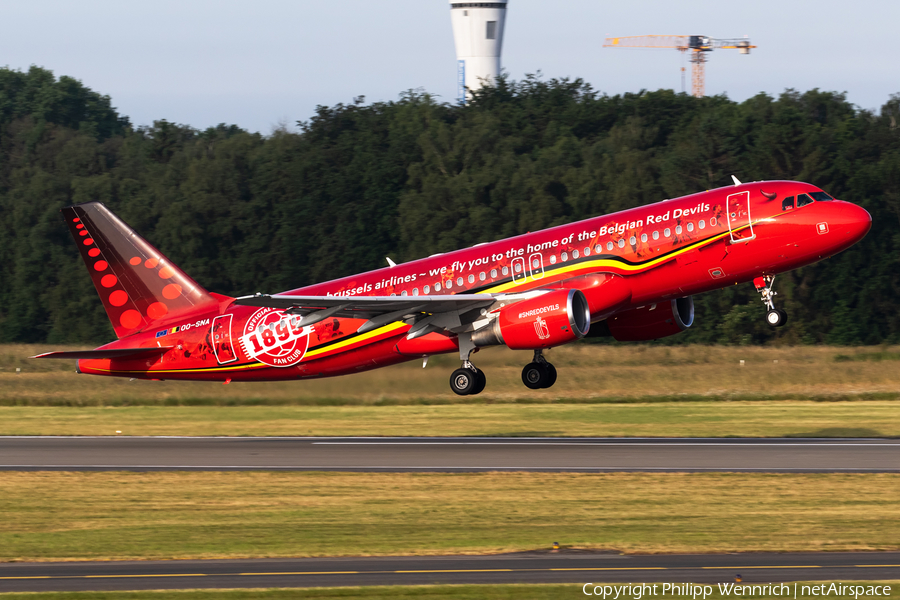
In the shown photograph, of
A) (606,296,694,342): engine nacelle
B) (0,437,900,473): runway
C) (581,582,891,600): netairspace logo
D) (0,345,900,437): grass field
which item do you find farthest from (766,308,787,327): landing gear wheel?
(581,582,891,600): netairspace logo

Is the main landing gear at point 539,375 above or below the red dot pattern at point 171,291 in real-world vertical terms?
below

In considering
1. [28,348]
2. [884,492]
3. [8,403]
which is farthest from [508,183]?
[884,492]

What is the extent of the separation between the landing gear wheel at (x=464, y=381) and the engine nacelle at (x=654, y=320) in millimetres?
4751

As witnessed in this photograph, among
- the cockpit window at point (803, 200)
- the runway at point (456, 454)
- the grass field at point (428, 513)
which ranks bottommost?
the grass field at point (428, 513)

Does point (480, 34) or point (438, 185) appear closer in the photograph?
point (438, 185)

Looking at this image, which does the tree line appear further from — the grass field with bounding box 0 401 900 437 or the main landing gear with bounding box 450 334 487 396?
the main landing gear with bounding box 450 334 487 396

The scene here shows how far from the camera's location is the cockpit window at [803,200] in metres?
31.7

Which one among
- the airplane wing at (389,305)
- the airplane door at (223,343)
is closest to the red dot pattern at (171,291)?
the airplane door at (223,343)

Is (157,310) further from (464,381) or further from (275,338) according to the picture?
(464,381)

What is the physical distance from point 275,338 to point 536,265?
29.7 feet

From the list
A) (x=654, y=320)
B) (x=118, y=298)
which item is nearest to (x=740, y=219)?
(x=654, y=320)

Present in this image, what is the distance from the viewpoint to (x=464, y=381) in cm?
3550

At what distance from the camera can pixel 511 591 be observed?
741 inches

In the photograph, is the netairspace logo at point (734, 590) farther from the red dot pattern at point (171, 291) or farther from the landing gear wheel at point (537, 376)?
the red dot pattern at point (171, 291)
